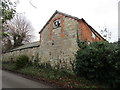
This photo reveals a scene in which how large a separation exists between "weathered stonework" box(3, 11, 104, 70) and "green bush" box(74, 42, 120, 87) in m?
3.24

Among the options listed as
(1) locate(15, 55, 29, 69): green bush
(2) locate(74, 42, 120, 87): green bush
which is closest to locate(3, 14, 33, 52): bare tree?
(1) locate(15, 55, 29, 69): green bush

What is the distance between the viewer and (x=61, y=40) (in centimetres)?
1389

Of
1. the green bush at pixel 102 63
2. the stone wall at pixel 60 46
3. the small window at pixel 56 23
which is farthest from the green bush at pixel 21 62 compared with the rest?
the green bush at pixel 102 63

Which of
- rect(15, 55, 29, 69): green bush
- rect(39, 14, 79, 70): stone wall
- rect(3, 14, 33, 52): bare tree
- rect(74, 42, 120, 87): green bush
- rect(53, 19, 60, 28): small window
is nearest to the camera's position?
rect(74, 42, 120, 87): green bush

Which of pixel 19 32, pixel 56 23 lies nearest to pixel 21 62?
pixel 56 23

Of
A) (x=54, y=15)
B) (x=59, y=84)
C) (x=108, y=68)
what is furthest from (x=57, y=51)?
(x=108, y=68)

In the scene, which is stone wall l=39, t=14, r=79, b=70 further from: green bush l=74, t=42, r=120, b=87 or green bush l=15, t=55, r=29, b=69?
green bush l=74, t=42, r=120, b=87

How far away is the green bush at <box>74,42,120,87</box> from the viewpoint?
741cm

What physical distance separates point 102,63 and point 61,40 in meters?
6.65

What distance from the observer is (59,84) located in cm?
845

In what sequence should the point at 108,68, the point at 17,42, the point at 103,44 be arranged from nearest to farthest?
the point at 108,68
the point at 103,44
the point at 17,42

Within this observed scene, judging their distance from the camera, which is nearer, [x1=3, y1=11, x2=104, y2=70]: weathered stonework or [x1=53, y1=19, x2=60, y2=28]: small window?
[x1=3, y1=11, x2=104, y2=70]: weathered stonework

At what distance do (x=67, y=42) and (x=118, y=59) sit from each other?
6521 millimetres

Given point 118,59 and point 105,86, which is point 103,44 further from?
point 105,86
